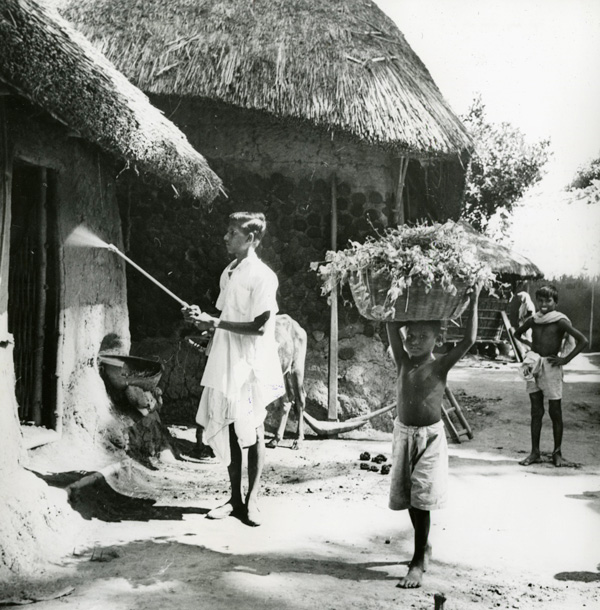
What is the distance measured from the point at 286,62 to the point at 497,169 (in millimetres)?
16034

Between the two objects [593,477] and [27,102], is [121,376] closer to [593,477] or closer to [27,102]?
[27,102]

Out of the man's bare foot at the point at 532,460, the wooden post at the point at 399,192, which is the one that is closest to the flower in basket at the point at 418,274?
the man's bare foot at the point at 532,460

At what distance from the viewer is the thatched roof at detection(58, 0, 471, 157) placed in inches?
296

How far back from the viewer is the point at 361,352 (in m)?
8.05

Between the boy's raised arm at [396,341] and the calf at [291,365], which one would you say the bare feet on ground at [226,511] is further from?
the calf at [291,365]

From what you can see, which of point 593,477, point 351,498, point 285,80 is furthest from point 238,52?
point 593,477

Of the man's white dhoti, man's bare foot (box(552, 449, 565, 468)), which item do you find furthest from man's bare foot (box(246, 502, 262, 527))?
man's bare foot (box(552, 449, 565, 468))

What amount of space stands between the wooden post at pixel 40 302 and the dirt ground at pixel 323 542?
709 millimetres

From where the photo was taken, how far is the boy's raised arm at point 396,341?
3.77 meters

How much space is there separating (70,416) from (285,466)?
2007 millimetres

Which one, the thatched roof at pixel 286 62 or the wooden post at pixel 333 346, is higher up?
the thatched roof at pixel 286 62

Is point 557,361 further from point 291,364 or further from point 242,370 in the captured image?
point 242,370

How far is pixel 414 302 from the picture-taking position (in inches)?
147

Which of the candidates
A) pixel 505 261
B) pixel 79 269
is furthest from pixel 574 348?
pixel 505 261
